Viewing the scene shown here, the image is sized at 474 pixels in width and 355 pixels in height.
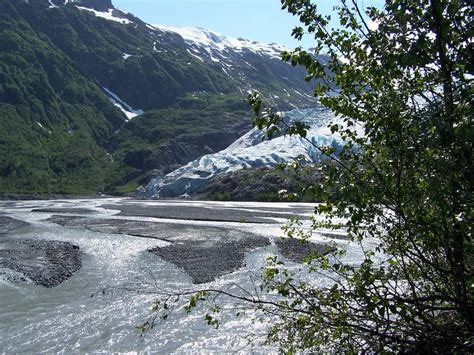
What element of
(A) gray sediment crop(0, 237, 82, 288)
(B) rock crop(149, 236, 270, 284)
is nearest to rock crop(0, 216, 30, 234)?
(A) gray sediment crop(0, 237, 82, 288)

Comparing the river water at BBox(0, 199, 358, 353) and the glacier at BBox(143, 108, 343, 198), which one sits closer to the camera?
the river water at BBox(0, 199, 358, 353)

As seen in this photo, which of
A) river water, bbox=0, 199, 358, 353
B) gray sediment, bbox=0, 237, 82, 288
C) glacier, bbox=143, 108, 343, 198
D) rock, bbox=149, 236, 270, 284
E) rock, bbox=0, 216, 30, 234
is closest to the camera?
river water, bbox=0, 199, 358, 353

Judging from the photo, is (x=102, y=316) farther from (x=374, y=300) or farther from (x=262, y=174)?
(x=262, y=174)

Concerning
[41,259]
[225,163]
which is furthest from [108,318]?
[225,163]

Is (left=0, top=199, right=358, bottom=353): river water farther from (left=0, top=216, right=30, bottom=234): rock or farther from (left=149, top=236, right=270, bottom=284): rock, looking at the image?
(left=0, top=216, right=30, bottom=234): rock

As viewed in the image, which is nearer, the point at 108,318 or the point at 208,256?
the point at 108,318

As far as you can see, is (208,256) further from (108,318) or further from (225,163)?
(225,163)

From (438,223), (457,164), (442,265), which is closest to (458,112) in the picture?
(457,164)

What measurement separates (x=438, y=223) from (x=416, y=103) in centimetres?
151

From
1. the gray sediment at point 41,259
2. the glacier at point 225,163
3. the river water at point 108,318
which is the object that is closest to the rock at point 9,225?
the gray sediment at point 41,259

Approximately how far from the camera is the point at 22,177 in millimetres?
184250

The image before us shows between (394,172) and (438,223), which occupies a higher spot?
(394,172)

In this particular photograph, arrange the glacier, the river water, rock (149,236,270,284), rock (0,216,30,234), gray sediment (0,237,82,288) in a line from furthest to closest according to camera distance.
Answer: the glacier, rock (0,216,30,234), rock (149,236,270,284), gray sediment (0,237,82,288), the river water

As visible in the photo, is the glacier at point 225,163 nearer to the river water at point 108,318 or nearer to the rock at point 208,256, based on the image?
the rock at point 208,256
